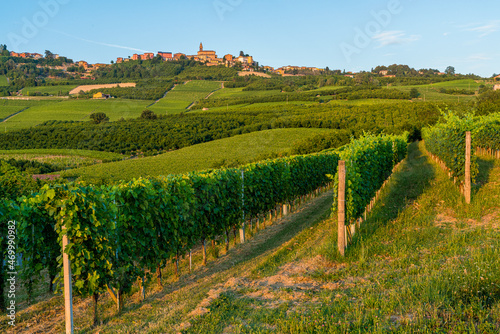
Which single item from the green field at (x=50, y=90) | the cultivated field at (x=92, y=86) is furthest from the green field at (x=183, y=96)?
the green field at (x=50, y=90)

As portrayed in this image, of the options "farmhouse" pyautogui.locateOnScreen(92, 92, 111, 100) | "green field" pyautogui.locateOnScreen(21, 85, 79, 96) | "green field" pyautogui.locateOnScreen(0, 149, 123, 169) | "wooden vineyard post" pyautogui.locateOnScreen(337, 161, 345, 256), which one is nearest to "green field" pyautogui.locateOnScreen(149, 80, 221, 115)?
"farmhouse" pyautogui.locateOnScreen(92, 92, 111, 100)

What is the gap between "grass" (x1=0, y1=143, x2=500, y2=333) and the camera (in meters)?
4.15

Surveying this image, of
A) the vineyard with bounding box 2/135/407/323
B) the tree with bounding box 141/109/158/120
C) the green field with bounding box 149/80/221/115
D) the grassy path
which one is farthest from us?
the green field with bounding box 149/80/221/115

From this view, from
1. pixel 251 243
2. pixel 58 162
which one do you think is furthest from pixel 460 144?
pixel 58 162

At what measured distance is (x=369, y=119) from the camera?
66250mm

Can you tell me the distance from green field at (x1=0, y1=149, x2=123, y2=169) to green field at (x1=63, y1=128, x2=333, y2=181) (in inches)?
374

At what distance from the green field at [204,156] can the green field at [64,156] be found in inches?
374

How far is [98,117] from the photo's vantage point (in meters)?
83.3

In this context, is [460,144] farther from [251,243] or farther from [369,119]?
[369,119]

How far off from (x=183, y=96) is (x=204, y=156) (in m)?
65.9

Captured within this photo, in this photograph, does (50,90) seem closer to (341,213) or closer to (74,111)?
(74,111)

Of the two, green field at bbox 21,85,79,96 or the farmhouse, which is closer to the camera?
the farmhouse

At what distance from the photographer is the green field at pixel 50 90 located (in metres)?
112

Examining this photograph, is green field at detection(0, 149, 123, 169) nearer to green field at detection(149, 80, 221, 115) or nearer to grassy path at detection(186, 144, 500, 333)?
green field at detection(149, 80, 221, 115)
